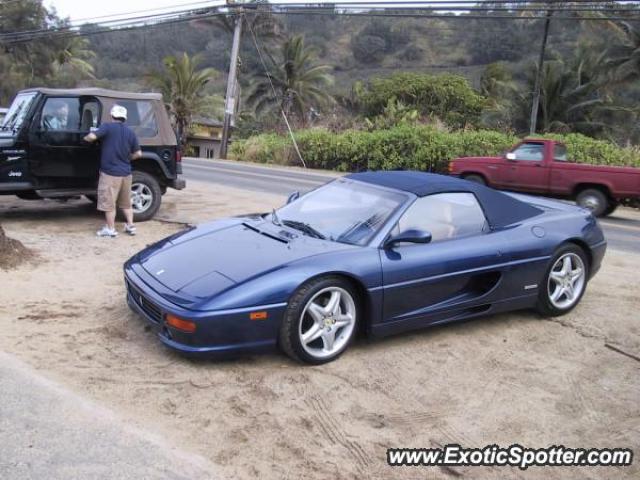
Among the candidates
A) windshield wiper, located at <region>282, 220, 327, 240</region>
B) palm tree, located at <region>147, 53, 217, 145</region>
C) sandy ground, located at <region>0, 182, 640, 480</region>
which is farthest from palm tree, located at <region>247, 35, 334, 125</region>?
sandy ground, located at <region>0, 182, 640, 480</region>

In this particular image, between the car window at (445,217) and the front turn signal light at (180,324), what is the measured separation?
65.7 inches

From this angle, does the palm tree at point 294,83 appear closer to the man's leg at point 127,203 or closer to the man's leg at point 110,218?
the man's leg at point 127,203

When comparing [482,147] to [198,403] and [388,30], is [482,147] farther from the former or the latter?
[388,30]

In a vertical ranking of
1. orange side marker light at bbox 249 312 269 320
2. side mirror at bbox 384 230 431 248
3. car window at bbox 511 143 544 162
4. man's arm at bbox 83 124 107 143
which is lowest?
orange side marker light at bbox 249 312 269 320

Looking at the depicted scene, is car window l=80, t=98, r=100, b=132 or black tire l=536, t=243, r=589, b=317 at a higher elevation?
car window l=80, t=98, r=100, b=132

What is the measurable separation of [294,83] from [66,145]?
40.3m

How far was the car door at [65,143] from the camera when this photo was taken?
26.4 ft

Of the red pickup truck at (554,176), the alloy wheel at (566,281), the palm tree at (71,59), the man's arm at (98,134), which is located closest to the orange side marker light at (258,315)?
the alloy wheel at (566,281)

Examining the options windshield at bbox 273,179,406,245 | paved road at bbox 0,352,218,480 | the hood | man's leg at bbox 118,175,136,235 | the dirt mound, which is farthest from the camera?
man's leg at bbox 118,175,136,235

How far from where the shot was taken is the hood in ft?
13.3

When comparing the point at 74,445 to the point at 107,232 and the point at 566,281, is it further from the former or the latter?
the point at 107,232

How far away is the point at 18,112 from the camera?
834 centimetres

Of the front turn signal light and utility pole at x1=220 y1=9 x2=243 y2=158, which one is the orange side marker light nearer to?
the front turn signal light

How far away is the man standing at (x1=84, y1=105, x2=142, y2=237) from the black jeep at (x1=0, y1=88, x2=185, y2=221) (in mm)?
892
